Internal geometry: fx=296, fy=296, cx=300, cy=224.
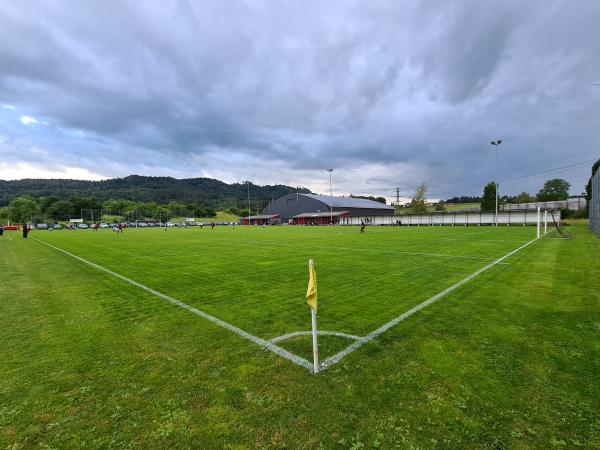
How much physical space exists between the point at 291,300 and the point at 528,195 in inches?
5790

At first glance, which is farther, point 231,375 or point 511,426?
point 231,375

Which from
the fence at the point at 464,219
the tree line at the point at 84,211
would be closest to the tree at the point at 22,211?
the tree line at the point at 84,211

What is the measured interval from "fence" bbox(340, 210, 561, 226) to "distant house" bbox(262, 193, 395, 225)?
A: 19.0 m

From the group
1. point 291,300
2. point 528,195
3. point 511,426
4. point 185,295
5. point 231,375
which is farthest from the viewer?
point 528,195

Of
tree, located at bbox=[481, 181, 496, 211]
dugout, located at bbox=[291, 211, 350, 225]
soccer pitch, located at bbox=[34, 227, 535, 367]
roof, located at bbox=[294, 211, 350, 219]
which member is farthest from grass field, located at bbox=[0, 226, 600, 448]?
tree, located at bbox=[481, 181, 496, 211]

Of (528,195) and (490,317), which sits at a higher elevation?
(528,195)

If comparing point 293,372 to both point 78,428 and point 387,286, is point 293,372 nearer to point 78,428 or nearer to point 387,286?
point 78,428

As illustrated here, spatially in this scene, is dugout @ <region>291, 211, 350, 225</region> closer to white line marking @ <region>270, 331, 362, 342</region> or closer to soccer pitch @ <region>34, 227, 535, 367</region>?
soccer pitch @ <region>34, 227, 535, 367</region>

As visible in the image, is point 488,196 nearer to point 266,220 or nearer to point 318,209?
point 318,209

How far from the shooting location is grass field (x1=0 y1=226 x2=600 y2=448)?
2865mm

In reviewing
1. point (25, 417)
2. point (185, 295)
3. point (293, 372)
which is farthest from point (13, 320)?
point (293, 372)

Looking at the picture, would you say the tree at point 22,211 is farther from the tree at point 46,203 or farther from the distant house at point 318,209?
the distant house at point 318,209

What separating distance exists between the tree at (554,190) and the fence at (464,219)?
6886 cm

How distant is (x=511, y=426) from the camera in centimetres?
289
